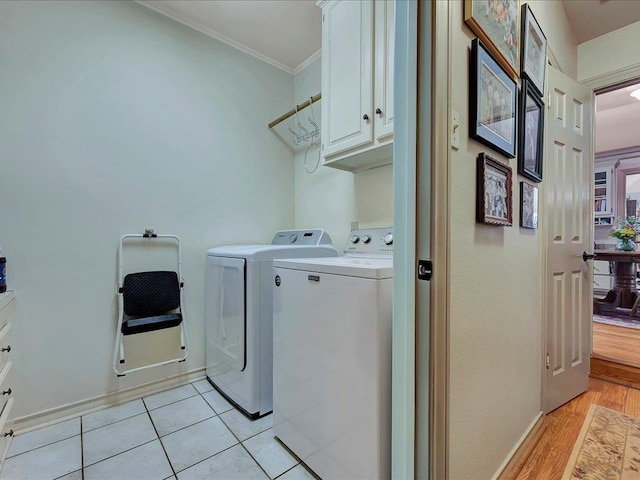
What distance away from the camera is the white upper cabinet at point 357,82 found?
163 centimetres

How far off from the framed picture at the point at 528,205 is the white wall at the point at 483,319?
4 centimetres

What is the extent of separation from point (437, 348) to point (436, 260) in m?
0.25

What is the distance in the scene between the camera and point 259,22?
224 centimetres

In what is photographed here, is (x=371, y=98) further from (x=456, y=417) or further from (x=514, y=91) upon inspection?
(x=456, y=417)

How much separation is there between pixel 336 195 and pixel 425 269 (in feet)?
5.55

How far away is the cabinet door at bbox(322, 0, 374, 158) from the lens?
172 cm

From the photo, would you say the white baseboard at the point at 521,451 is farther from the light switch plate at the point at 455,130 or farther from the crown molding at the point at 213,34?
the crown molding at the point at 213,34

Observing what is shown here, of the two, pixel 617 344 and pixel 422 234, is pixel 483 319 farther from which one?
pixel 617 344

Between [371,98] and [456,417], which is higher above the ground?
[371,98]

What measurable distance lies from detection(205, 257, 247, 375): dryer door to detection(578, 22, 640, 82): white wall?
275cm

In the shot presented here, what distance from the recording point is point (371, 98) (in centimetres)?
170

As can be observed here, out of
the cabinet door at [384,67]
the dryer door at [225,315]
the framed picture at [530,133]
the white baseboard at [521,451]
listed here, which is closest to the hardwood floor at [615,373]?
the white baseboard at [521,451]

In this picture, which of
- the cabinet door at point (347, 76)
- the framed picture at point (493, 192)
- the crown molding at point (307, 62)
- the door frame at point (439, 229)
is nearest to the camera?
the door frame at point (439, 229)

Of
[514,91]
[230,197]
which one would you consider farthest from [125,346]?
[514,91]
